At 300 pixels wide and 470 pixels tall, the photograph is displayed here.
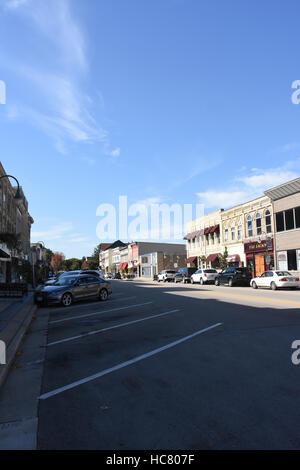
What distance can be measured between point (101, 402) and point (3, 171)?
104ft

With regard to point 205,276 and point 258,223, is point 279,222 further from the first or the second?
point 205,276

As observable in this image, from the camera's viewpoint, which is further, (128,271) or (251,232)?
(128,271)

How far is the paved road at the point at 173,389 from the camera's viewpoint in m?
3.70

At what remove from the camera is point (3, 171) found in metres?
32.7

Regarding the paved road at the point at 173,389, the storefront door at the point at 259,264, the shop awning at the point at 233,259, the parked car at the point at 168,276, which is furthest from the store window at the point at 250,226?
the paved road at the point at 173,389

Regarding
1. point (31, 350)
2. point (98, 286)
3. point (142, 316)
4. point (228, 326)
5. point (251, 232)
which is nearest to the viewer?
point (31, 350)

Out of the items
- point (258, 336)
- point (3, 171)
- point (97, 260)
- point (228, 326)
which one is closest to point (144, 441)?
point (258, 336)

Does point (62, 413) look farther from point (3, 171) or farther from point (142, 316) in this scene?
point (3, 171)

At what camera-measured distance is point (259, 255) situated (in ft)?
129

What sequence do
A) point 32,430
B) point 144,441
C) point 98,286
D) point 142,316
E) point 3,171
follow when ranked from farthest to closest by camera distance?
1. point 3,171
2. point 98,286
3. point 142,316
4. point 32,430
5. point 144,441

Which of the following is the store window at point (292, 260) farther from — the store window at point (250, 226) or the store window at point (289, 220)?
the store window at point (250, 226)

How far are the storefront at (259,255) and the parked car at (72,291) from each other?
71.4 feet

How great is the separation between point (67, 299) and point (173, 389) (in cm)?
1351

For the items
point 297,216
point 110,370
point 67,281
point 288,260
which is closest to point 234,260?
point 288,260
